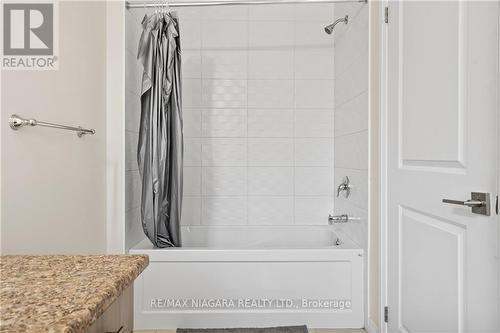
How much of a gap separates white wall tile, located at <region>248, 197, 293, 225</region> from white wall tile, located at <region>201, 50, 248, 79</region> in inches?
40.9

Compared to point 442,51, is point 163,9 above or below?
above

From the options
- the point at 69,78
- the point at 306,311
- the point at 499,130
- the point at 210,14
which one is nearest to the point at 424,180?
the point at 499,130

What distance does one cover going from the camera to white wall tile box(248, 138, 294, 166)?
341 cm

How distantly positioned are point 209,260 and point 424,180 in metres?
1.34

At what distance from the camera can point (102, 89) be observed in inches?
98.6

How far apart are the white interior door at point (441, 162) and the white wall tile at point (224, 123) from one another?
147 cm

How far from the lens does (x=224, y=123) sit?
340 cm

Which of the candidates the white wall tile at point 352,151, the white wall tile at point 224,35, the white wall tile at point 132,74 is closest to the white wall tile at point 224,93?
the white wall tile at point 224,35

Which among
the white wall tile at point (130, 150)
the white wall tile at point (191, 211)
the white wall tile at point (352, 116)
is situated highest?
the white wall tile at point (352, 116)

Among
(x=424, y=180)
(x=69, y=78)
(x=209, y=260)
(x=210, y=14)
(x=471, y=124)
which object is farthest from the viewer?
(x=210, y=14)

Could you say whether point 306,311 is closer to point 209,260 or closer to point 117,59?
point 209,260

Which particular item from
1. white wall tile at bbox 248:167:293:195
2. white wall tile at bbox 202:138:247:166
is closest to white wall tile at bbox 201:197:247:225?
white wall tile at bbox 248:167:293:195

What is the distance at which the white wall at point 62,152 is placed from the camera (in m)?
1.58

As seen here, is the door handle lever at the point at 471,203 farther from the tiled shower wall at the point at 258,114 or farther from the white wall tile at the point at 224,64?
the white wall tile at the point at 224,64
